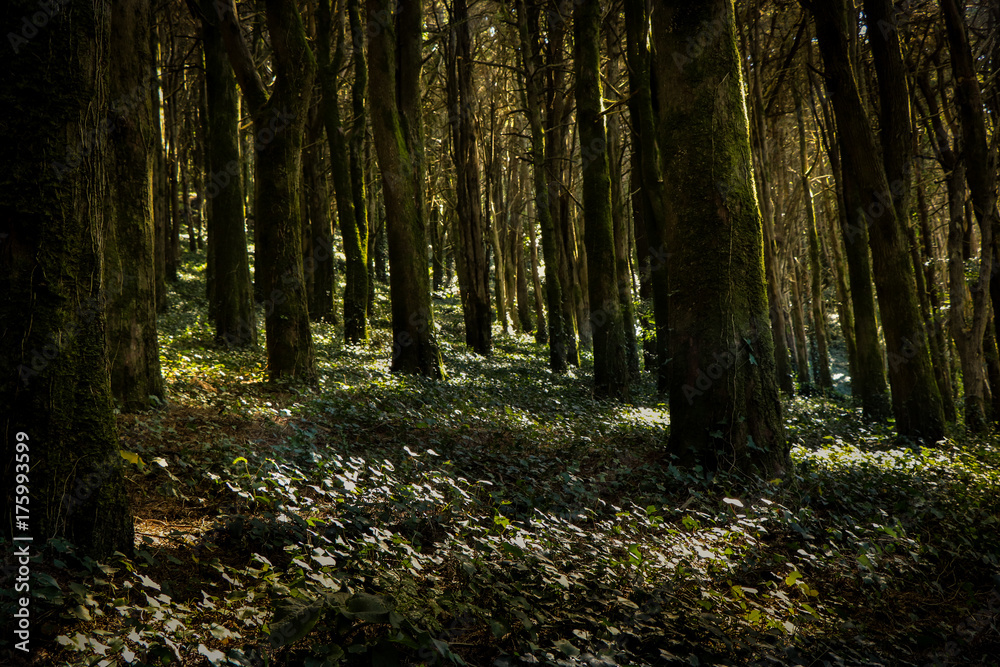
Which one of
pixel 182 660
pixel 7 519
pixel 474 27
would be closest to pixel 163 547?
pixel 7 519

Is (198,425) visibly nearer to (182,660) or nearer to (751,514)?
(182,660)

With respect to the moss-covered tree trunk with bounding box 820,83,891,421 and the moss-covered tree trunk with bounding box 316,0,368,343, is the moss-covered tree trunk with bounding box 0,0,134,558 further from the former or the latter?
the moss-covered tree trunk with bounding box 316,0,368,343

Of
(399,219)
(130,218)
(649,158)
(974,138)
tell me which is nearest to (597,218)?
(649,158)

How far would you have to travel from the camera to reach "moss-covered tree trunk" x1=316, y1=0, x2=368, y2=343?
1512 centimetres

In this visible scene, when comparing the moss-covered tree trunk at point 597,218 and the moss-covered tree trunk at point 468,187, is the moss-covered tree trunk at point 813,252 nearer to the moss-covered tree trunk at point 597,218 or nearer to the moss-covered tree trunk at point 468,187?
the moss-covered tree trunk at point 597,218

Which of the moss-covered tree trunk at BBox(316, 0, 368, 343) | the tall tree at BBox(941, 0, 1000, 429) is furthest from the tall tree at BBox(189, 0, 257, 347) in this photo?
the tall tree at BBox(941, 0, 1000, 429)

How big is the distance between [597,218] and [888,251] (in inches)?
187

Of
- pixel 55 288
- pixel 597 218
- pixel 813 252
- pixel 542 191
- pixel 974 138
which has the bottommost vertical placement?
pixel 55 288

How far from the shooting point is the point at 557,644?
274cm

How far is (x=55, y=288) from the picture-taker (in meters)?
2.98

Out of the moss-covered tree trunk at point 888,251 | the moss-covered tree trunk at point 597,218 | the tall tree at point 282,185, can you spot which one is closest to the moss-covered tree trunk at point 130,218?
the tall tree at point 282,185

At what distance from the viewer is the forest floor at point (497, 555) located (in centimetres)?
277

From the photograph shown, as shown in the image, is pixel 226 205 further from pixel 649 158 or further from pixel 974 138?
pixel 974 138

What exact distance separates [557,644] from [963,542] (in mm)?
3979
